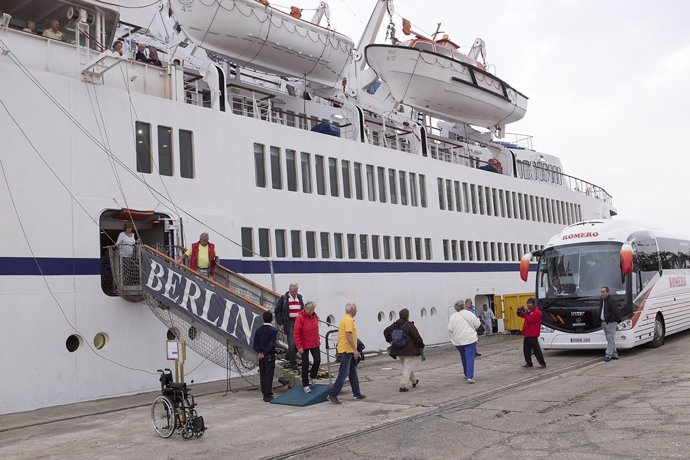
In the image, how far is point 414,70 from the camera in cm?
2464

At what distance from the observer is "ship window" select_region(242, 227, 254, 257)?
16978mm

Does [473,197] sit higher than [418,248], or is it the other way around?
[473,197]

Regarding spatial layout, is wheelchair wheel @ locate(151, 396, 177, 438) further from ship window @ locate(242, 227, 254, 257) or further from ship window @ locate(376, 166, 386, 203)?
ship window @ locate(376, 166, 386, 203)

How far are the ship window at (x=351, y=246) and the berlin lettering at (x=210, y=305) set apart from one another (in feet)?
26.7

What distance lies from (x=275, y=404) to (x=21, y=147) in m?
6.96

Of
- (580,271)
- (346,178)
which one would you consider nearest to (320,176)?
(346,178)

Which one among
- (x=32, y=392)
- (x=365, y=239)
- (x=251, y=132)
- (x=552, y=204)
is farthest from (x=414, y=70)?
(x=32, y=392)

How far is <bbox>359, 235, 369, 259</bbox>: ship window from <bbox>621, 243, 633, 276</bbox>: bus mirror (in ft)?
26.5

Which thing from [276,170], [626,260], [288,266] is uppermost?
[276,170]

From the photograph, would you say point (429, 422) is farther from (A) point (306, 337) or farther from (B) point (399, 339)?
(A) point (306, 337)

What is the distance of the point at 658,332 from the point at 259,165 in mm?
10932

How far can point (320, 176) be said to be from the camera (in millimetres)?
19719

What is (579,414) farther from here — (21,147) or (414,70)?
(414,70)

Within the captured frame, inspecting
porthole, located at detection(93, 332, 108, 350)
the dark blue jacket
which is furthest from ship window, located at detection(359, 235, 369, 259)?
the dark blue jacket
